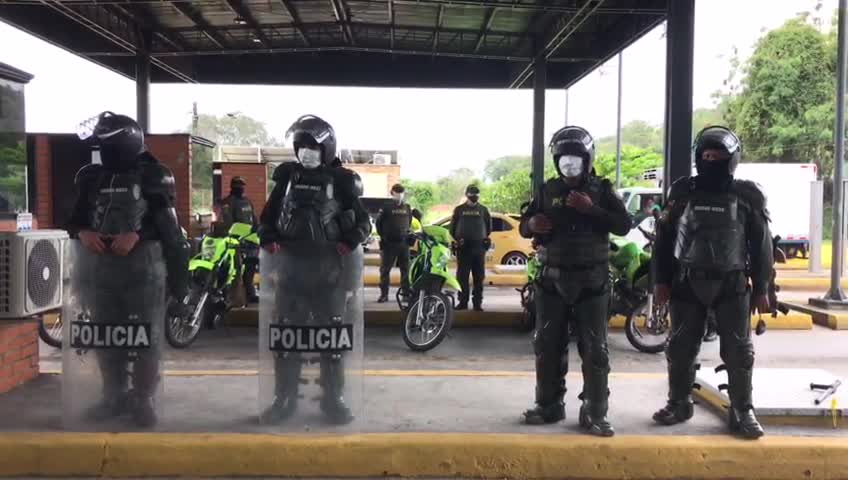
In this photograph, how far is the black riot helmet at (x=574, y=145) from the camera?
15.5 feet

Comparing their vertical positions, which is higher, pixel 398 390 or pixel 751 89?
pixel 751 89

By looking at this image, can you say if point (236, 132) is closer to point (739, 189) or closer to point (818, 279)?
point (818, 279)

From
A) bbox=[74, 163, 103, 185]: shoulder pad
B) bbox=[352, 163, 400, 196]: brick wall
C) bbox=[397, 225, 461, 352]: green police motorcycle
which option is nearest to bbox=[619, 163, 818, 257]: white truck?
bbox=[352, 163, 400, 196]: brick wall

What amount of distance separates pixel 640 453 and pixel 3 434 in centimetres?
378

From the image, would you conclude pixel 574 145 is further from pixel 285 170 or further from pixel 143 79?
pixel 143 79

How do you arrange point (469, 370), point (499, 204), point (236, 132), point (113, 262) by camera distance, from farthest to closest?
point (236, 132) → point (499, 204) → point (469, 370) → point (113, 262)

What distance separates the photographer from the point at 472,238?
1025 cm

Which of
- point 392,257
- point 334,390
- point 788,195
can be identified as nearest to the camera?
point 334,390

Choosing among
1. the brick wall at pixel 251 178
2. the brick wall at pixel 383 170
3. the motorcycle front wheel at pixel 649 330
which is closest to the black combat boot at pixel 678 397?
the motorcycle front wheel at pixel 649 330

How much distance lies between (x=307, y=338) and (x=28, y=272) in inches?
92.4

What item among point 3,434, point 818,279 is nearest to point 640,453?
point 3,434

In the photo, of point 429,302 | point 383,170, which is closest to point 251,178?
point 383,170

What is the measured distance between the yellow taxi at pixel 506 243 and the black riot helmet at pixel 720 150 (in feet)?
41.4

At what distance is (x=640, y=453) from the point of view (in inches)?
171
